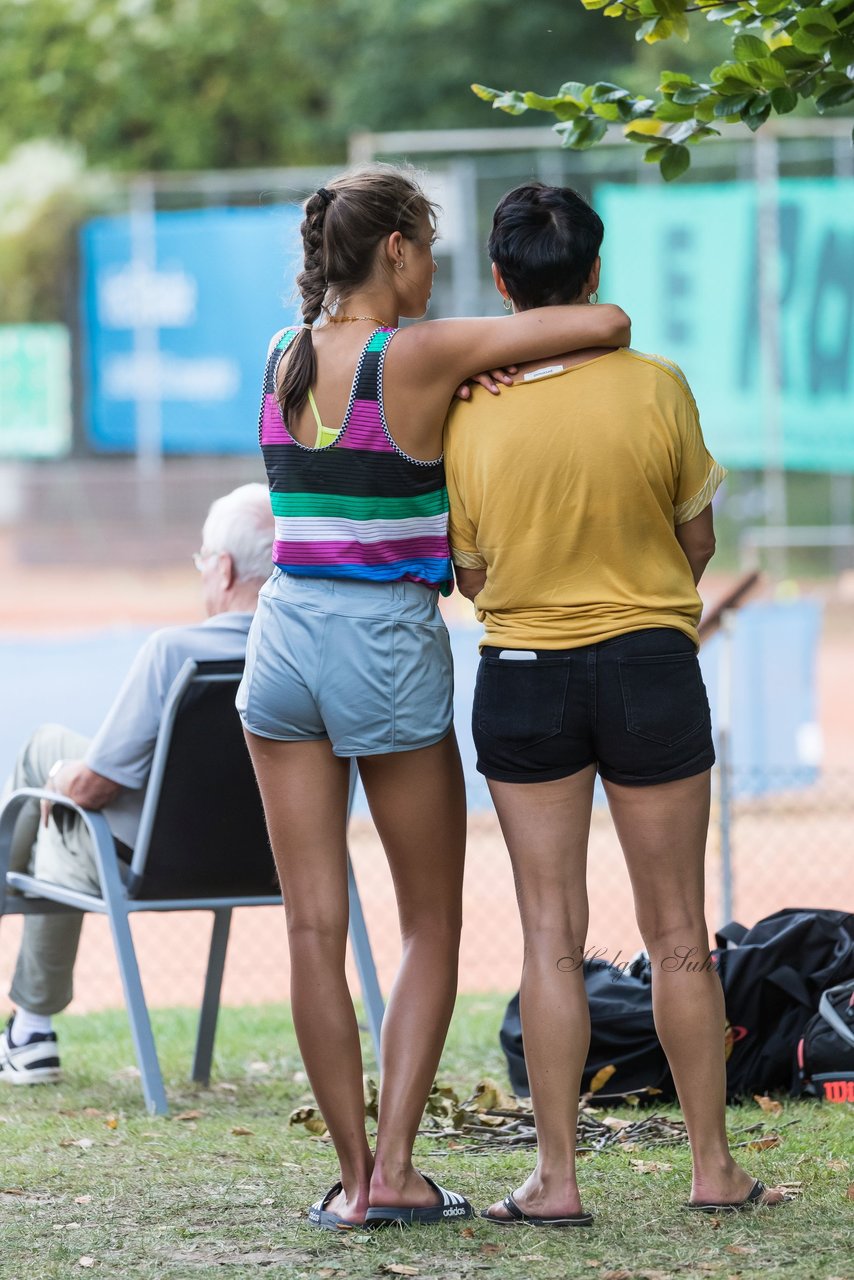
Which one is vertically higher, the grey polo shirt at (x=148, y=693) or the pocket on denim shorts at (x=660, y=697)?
the pocket on denim shorts at (x=660, y=697)

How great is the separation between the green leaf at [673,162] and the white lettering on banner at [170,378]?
1666 cm

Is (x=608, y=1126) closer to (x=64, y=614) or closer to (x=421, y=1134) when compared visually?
(x=421, y=1134)

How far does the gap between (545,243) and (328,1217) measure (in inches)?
65.3

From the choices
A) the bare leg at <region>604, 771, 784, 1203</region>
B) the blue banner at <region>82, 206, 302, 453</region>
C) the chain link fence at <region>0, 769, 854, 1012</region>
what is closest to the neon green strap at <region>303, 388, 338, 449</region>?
the bare leg at <region>604, 771, 784, 1203</region>

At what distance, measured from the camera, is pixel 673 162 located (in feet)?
11.9

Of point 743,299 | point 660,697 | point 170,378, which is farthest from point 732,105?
point 170,378

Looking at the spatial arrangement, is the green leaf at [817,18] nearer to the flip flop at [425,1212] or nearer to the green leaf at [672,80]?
the green leaf at [672,80]

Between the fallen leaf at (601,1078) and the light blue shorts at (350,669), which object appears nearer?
the light blue shorts at (350,669)

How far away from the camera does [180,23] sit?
32.1 m

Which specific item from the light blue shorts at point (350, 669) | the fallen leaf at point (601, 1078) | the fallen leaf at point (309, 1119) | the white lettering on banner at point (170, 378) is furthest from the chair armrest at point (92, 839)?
the white lettering on banner at point (170, 378)

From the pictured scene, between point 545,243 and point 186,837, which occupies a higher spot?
point 545,243

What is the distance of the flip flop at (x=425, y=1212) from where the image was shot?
286 centimetres

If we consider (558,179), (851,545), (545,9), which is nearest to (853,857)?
(851,545)

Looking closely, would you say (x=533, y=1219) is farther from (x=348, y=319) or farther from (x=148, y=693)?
(x=148, y=693)
